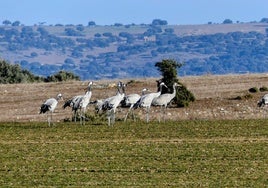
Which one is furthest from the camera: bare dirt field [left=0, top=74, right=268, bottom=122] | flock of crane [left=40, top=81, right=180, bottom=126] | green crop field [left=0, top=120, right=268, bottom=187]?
bare dirt field [left=0, top=74, right=268, bottom=122]

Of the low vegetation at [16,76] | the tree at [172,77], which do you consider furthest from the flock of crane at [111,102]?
the low vegetation at [16,76]

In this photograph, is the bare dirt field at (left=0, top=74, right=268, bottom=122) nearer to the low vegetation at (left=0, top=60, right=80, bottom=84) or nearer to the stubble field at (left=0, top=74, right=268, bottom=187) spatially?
the stubble field at (left=0, top=74, right=268, bottom=187)

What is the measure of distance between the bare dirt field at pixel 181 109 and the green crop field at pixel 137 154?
10.9 metres

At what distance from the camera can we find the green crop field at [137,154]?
82.3ft

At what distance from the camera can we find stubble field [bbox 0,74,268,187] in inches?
990

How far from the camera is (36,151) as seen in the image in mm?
31422

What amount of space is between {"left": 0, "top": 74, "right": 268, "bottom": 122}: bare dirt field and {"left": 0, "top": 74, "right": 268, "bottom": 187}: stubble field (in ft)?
3.77

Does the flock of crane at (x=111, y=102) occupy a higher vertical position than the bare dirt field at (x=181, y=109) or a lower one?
higher

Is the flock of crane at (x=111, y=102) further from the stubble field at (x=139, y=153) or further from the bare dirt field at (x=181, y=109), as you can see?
the bare dirt field at (x=181, y=109)

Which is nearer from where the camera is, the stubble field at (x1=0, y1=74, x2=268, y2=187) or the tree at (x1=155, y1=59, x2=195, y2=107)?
the stubble field at (x1=0, y1=74, x2=268, y2=187)

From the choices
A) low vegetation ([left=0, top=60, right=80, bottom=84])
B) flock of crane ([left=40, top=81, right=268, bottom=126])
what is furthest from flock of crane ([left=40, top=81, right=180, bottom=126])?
low vegetation ([left=0, top=60, right=80, bottom=84])

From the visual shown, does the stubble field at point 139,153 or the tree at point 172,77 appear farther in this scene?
the tree at point 172,77

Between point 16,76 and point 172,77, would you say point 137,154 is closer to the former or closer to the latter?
point 172,77

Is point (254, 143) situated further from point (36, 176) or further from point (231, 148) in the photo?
point (36, 176)
